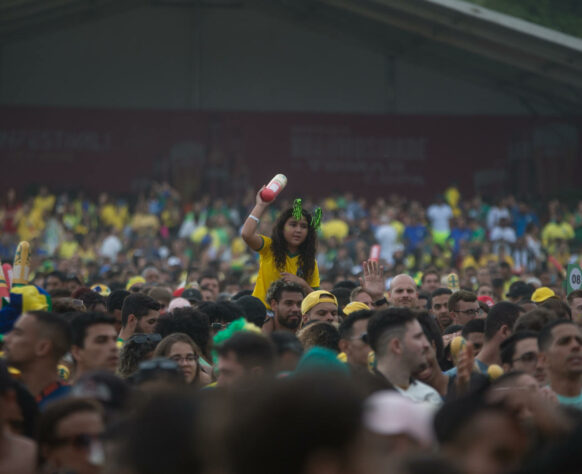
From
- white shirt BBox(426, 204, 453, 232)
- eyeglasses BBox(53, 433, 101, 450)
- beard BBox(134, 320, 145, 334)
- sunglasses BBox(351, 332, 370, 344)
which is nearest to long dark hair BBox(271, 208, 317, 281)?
beard BBox(134, 320, 145, 334)

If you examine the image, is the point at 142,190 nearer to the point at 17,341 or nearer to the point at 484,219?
the point at 484,219

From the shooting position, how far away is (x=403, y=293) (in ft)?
31.3

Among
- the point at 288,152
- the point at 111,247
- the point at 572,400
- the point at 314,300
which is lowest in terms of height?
Result: the point at 572,400

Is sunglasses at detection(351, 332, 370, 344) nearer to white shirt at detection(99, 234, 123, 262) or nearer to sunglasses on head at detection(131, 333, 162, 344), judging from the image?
sunglasses on head at detection(131, 333, 162, 344)

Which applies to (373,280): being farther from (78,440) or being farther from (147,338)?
(78,440)

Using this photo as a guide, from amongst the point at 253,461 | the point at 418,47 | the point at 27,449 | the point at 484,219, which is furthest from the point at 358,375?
the point at 418,47

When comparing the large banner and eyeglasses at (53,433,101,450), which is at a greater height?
the large banner

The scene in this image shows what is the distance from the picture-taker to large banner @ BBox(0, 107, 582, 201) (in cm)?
3144

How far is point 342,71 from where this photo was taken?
3347 centimetres

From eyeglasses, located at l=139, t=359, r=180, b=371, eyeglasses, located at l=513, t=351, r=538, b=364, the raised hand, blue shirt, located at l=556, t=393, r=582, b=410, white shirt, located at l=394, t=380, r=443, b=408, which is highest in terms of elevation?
the raised hand

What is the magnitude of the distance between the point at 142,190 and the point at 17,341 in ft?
85.9

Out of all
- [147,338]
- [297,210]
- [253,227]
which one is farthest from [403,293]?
[147,338]

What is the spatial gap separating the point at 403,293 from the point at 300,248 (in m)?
1.12

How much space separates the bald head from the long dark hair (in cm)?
92
